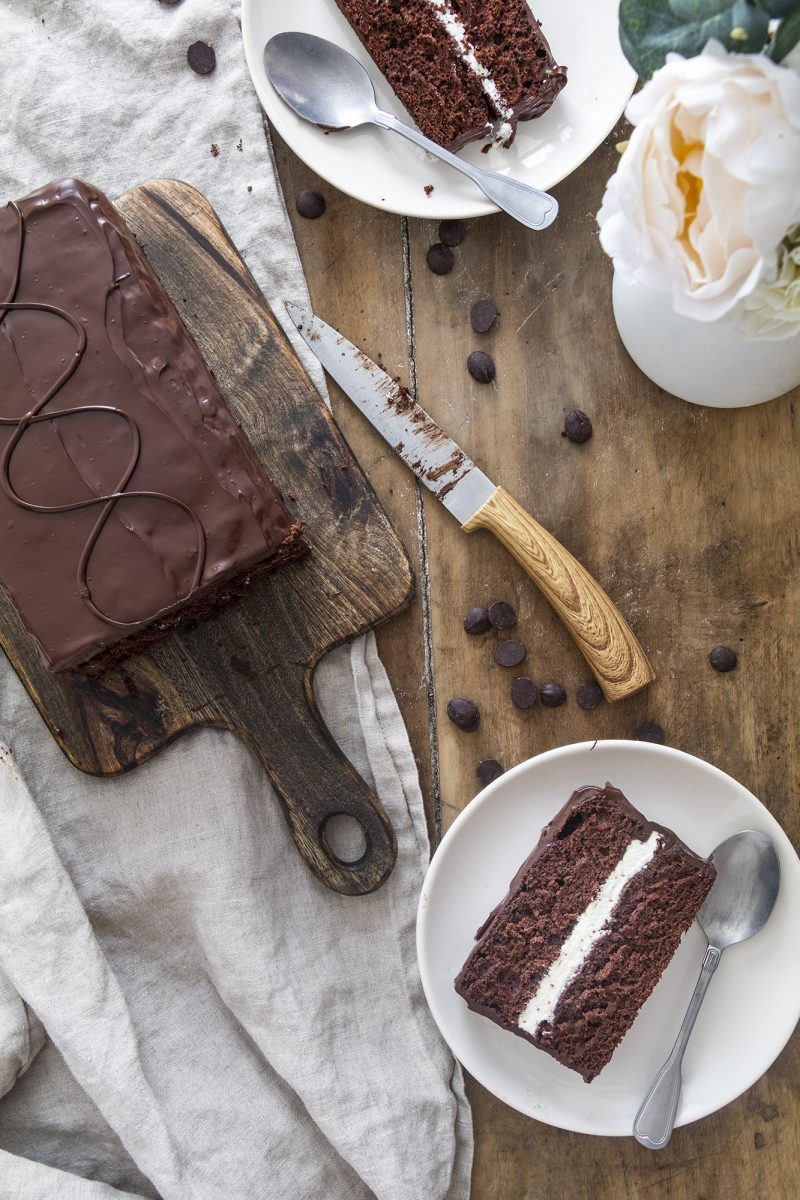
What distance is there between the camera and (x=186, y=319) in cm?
301

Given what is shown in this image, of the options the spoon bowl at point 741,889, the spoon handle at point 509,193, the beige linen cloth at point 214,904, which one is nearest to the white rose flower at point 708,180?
the spoon handle at point 509,193

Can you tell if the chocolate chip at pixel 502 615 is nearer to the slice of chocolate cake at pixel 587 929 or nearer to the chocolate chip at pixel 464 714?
the chocolate chip at pixel 464 714

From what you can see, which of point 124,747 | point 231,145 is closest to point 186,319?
point 231,145

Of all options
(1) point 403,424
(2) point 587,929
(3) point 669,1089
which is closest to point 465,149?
(1) point 403,424

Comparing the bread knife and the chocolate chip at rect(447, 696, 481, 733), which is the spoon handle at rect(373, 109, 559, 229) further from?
the chocolate chip at rect(447, 696, 481, 733)

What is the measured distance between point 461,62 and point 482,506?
1255mm

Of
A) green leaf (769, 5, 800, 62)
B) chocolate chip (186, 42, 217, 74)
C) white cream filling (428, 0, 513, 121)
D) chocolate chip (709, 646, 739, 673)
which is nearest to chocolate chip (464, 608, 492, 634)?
chocolate chip (709, 646, 739, 673)

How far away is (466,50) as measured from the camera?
2.90 meters

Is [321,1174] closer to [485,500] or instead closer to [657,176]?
[485,500]

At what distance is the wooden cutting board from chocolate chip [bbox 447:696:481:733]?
330 mm

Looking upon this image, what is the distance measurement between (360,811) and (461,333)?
145 centimetres

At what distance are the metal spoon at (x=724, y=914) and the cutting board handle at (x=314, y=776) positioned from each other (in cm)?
92

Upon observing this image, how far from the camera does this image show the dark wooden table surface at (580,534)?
302cm

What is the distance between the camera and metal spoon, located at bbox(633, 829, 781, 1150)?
9.29 ft
